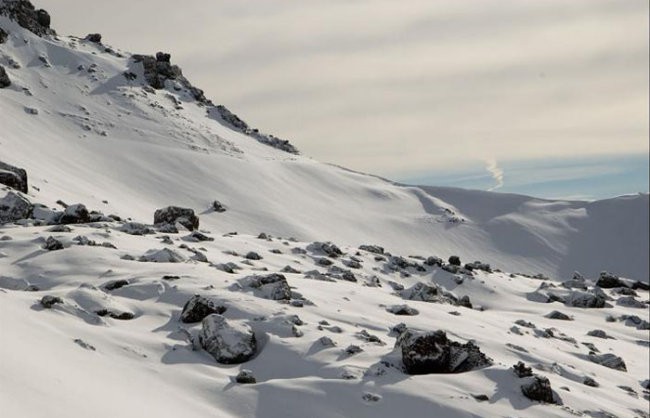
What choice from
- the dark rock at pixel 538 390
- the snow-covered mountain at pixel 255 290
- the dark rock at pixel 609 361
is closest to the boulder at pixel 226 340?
the snow-covered mountain at pixel 255 290

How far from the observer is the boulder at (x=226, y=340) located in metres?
11.4

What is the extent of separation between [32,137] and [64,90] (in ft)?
52.1

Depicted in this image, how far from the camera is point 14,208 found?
20.9 meters

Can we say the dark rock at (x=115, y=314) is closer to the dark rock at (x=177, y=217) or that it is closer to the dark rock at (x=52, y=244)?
the dark rock at (x=52, y=244)

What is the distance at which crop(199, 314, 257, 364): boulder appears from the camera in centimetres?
1145

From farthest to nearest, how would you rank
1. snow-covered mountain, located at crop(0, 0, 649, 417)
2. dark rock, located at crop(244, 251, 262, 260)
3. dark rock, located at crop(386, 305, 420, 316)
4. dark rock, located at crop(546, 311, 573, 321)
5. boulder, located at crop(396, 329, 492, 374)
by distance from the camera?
dark rock, located at crop(546, 311, 573, 321) → dark rock, located at crop(244, 251, 262, 260) → dark rock, located at crop(386, 305, 420, 316) → boulder, located at crop(396, 329, 492, 374) → snow-covered mountain, located at crop(0, 0, 649, 417)

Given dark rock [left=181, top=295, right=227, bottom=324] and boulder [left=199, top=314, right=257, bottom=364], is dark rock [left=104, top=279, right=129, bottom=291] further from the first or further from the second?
boulder [left=199, top=314, right=257, bottom=364]

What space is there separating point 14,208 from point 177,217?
6741 millimetres

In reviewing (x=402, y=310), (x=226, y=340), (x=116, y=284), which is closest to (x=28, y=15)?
(x=116, y=284)

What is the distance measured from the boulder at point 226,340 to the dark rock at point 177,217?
14.2m

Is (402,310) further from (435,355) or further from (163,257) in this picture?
(163,257)

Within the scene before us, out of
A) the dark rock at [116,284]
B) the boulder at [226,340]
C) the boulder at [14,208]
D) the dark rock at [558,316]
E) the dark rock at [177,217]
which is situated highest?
the dark rock at [177,217]

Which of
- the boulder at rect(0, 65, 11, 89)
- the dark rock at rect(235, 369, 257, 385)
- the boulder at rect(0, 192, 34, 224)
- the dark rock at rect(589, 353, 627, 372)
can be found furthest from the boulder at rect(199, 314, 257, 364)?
the boulder at rect(0, 65, 11, 89)

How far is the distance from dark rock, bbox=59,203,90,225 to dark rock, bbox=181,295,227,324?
1003 centimetres
